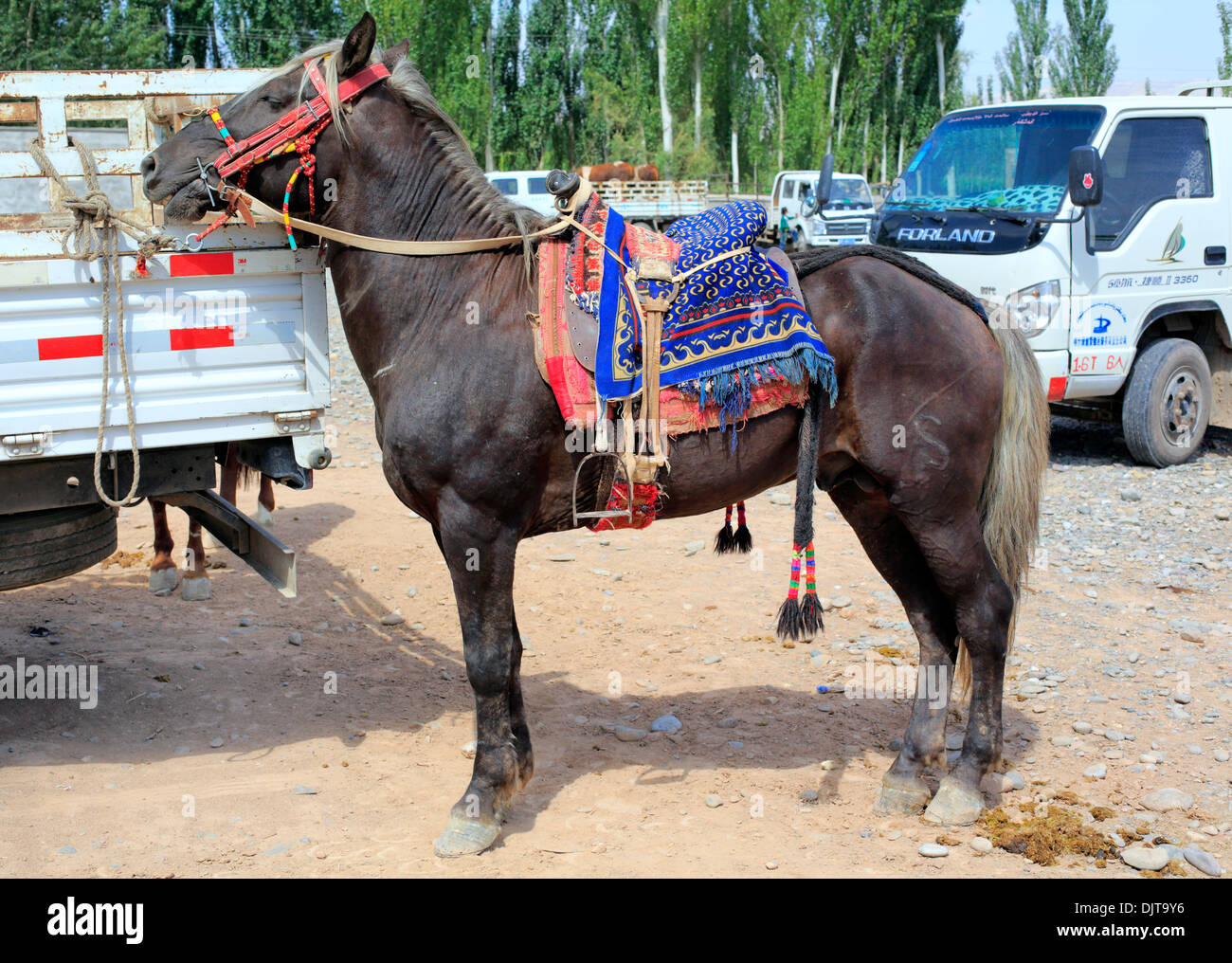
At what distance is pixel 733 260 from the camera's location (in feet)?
12.1

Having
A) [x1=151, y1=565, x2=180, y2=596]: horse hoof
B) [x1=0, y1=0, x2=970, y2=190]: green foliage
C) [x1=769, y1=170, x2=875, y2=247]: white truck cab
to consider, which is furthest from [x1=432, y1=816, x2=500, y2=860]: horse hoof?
[x1=0, y1=0, x2=970, y2=190]: green foliage

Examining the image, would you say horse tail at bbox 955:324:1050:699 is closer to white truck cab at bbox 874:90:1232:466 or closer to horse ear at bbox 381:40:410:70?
horse ear at bbox 381:40:410:70

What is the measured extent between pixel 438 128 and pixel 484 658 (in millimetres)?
1875

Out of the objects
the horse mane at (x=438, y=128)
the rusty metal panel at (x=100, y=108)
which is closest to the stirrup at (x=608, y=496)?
the horse mane at (x=438, y=128)

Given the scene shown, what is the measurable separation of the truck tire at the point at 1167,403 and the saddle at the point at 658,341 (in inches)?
237

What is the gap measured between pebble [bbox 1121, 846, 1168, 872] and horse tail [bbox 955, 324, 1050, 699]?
80cm

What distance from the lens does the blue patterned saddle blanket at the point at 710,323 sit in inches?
141

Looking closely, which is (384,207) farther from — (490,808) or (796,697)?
(796,697)

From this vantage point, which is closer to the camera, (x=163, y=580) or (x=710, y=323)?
(x=710, y=323)

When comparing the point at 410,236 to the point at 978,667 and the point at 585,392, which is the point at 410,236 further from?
the point at 978,667

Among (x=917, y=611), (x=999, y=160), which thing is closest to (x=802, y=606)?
(x=917, y=611)

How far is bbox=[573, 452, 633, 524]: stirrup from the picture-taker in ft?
11.9

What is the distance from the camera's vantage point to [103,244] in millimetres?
3756

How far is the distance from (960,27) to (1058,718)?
3900 cm
